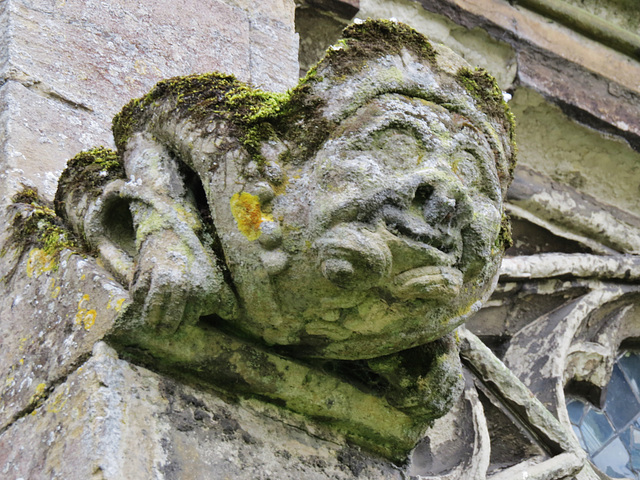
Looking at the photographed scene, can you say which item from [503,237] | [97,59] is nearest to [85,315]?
[503,237]

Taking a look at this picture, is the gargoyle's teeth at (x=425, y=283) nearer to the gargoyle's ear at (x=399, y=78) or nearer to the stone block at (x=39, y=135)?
the gargoyle's ear at (x=399, y=78)

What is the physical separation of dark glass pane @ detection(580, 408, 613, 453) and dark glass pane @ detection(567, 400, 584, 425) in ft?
Result: 0.08

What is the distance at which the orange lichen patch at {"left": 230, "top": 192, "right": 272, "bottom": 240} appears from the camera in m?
1.72

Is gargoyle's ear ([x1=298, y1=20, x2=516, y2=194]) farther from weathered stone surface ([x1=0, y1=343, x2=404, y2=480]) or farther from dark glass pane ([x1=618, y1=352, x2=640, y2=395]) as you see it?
dark glass pane ([x1=618, y1=352, x2=640, y2=395])

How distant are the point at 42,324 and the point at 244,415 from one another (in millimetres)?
450

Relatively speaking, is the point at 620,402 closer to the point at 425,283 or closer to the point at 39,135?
the point at 425,283

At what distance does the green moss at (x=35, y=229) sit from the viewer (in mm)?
2039

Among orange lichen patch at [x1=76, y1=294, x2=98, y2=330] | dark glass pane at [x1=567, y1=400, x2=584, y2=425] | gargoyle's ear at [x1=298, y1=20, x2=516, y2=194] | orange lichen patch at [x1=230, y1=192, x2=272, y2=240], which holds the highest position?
gargoyle's ear at [x1=298, y1=20, x2=516, y2=194]

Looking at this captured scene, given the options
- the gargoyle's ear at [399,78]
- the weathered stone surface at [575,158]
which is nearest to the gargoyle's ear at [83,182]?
the gargoyle's ear at [399,78]

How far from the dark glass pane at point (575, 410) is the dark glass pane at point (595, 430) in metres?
0.02

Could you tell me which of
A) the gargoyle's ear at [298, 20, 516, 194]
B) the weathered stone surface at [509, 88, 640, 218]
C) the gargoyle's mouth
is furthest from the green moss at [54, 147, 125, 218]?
the weathered stone surface at [509, 88, 640, 218]

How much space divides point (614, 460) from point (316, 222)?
2199mm

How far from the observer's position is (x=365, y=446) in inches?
82.3

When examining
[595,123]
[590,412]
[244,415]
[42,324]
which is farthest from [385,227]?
[595,123]
